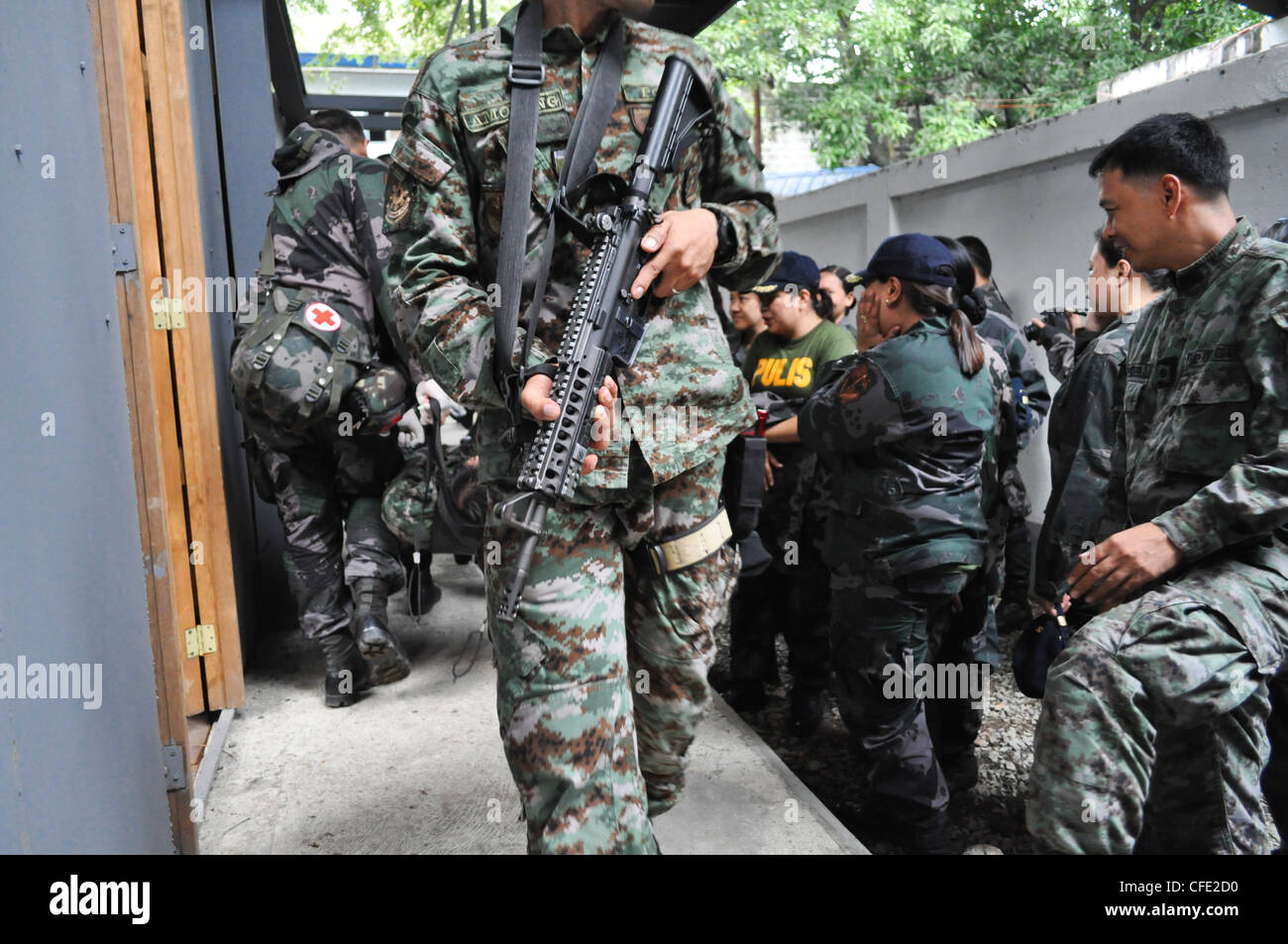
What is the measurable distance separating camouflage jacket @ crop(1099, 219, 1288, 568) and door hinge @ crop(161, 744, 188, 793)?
7.30 feet

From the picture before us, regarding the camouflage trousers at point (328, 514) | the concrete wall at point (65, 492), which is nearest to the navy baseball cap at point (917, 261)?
the camouflage trousers at point (328, 514)

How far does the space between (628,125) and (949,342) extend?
146 centimetres

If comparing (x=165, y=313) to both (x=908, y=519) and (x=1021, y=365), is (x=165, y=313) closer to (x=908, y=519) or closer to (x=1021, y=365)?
(x=908, y=519)

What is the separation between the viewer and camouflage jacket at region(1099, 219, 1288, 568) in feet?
6.73

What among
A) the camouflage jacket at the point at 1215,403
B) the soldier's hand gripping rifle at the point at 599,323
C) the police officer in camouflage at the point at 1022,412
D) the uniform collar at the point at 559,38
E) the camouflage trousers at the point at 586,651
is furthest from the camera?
the police officer in camouflage at the point at 1022,412

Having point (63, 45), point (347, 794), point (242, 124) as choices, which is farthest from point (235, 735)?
point (242, 124)

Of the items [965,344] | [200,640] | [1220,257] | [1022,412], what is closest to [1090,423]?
[965,344]

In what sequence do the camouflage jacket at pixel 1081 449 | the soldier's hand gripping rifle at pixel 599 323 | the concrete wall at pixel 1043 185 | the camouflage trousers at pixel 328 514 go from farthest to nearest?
the concrete wall at pixel 1043 185 → the camouflage trousers at pixel 328 514 → the camouflage jacket at pixel 1081 449 → the soldier's hand gripping rifle at pixel 599 323

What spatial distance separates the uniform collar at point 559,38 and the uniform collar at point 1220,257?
1440mm

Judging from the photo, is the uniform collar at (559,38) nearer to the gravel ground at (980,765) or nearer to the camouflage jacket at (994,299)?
the gravel ground at (980,765)

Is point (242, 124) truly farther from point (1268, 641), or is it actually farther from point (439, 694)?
point (1268, 641)

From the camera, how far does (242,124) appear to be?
4.29m

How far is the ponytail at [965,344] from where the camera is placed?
2.98 meters

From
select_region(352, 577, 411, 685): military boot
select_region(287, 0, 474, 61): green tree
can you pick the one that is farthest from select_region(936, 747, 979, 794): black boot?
select_region(287, 0, 474, 61): green tree
